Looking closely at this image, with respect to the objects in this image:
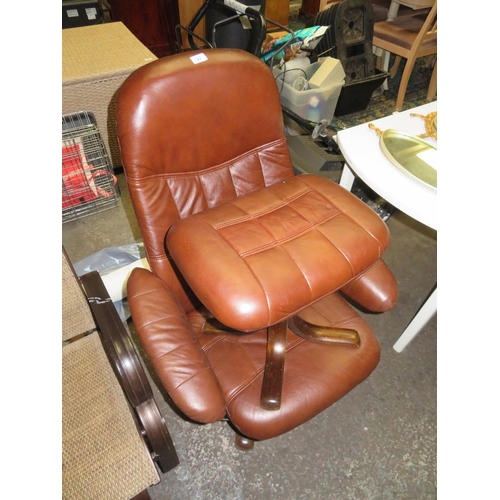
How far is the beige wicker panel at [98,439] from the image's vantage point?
0.69 metres

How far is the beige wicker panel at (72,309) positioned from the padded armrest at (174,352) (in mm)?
245

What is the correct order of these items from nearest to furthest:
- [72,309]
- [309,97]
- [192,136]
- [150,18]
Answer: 1. [192,136]
2. [72,309]
3. [309,97]
4. [150,18]

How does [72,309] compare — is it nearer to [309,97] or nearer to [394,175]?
[394,175]

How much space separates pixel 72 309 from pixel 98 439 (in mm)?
379

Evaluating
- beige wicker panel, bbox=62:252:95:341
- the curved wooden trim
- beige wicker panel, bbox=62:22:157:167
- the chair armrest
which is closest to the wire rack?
beige wicker panel, bbox=62:22:157:167

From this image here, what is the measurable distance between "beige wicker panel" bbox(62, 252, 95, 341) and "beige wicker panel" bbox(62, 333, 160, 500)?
75 millimetres

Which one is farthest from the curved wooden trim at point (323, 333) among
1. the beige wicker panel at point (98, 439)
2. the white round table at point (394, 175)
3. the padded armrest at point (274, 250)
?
the beige wicker panel at point (98, 439)

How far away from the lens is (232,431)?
1174 millimetres

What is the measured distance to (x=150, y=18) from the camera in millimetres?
2746

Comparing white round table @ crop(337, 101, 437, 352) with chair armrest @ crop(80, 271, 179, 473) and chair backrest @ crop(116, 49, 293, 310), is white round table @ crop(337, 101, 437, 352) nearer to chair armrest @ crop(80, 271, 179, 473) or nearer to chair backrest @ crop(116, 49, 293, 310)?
chair backrest @ crop(116, 49, 293, 310)

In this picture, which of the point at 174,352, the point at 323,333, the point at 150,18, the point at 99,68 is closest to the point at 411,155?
the point at 323,333

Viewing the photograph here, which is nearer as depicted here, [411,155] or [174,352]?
[174,352]

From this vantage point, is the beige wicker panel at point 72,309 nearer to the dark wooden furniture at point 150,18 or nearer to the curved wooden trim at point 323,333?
the curved wooden trim at point 323,333
